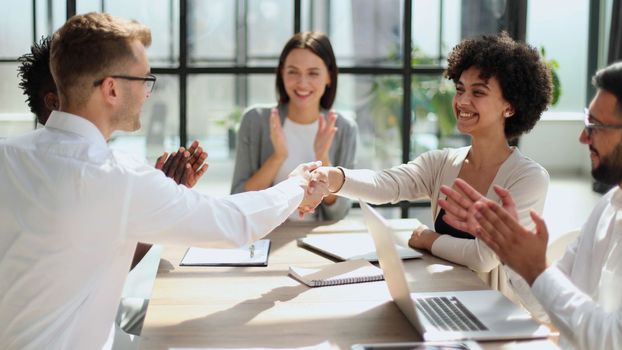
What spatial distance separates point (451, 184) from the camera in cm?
A: 301

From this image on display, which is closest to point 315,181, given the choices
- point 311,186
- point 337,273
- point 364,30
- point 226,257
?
point 311,186

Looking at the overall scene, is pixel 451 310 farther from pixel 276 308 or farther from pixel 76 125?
pixel 76 125

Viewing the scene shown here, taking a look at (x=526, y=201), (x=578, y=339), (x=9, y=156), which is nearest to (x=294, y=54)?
(x=526, y=201)

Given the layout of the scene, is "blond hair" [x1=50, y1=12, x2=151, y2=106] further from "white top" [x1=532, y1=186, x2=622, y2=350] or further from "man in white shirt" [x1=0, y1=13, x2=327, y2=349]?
"white top" [x1=532, y1=186, x2=622, y2=350]

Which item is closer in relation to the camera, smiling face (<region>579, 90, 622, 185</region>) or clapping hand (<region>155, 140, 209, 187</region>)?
smiling face (<region>579, 90, 622, 185</region>)

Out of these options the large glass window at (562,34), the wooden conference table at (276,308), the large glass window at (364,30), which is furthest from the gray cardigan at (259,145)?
the large glass window at (562,34)

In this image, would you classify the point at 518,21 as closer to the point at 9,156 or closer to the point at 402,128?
the point at 402,128

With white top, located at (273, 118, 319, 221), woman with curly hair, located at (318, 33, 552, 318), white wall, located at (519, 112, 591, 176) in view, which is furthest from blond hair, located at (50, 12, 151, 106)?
white wall, located at (519, 112, 591, 176)

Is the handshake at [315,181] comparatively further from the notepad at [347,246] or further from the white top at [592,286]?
the white top at [592,286]

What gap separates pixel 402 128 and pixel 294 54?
75 cm

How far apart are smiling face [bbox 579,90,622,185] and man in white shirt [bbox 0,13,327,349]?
951 millimetres

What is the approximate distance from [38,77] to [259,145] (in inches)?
51.5

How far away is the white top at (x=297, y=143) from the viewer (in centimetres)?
378

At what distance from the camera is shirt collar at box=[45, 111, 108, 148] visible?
195 cm
